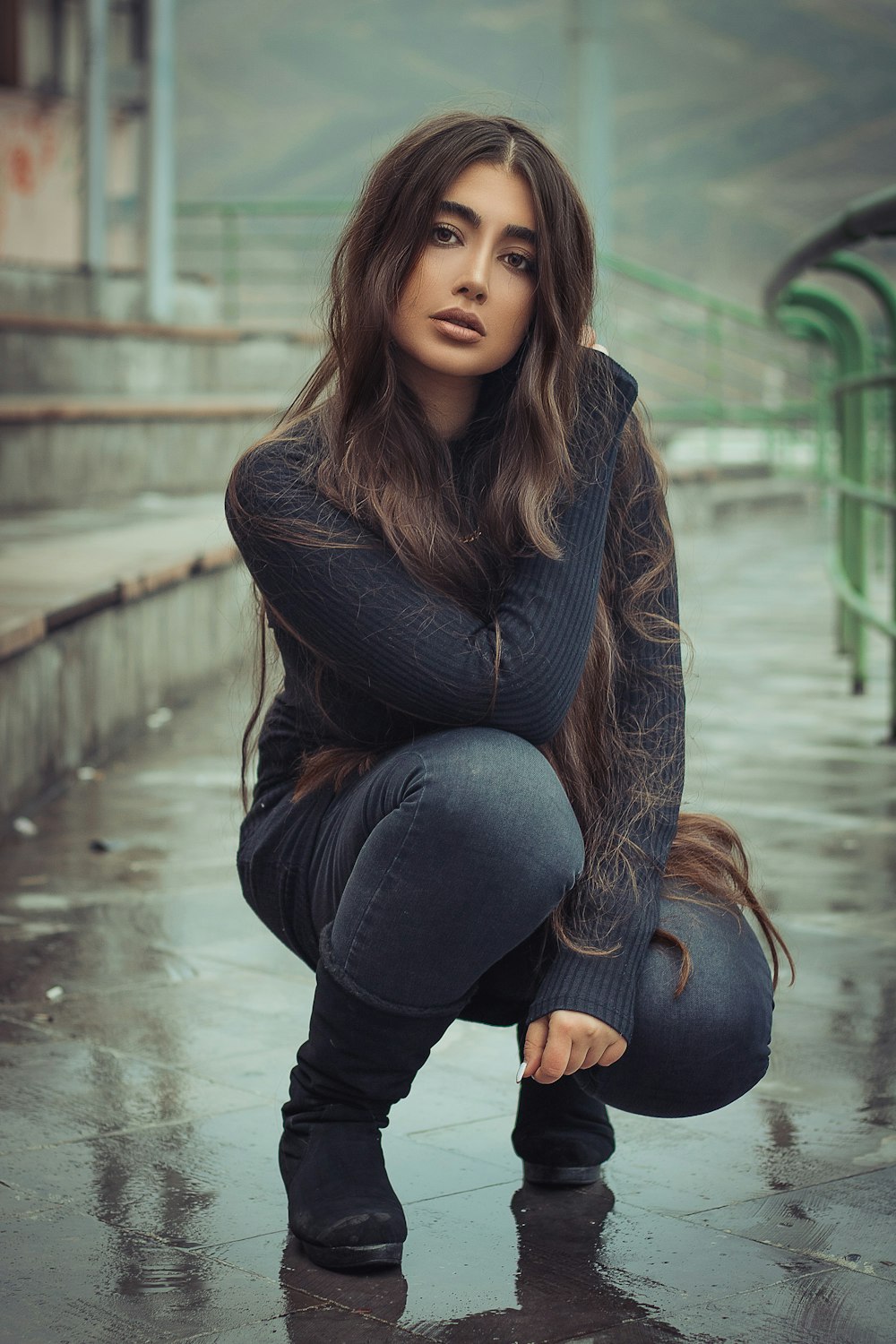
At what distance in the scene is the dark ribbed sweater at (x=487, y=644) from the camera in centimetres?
145

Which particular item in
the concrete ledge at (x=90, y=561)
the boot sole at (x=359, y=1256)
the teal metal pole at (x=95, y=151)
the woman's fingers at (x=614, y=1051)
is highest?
the teal metal pole at (x=95, y=151)

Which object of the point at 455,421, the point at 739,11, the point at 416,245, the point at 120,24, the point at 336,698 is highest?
the point at 739,11

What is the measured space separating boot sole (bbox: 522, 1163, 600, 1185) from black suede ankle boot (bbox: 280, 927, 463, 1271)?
168 mm

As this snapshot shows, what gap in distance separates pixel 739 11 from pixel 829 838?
39559 mm

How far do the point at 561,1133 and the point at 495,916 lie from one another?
1.02 feet

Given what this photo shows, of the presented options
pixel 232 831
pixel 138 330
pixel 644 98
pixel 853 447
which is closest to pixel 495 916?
pixel 232 831

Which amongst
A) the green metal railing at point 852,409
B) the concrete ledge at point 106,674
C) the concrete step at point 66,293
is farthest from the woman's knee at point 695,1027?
the concrete step at point 66,293

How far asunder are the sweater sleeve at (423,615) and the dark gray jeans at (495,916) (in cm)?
4

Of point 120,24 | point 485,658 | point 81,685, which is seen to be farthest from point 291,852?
point 120,24

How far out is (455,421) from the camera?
1.64 meters

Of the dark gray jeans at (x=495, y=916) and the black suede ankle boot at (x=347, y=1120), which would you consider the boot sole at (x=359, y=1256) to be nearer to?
the black suede ankle boot at (x=347, y=1120)

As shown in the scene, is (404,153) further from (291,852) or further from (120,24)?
(120,24)

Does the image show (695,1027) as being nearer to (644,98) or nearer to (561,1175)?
(561,1175)

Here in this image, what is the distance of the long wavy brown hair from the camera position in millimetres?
1518
